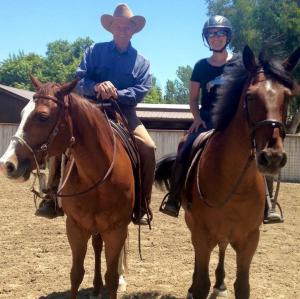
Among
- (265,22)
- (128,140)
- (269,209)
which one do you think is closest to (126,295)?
(128,140)

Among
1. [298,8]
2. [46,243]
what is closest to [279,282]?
[46,243]

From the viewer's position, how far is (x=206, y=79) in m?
5.10

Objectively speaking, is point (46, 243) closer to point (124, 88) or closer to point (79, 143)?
point (124, 88)

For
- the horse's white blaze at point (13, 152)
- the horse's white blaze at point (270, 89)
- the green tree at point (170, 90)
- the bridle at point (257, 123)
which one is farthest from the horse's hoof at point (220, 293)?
the green tree at point (170, 90)

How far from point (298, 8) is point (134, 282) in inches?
853

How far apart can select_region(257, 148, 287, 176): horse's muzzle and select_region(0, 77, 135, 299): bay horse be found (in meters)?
1.52

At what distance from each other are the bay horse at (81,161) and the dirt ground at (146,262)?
1191 mm

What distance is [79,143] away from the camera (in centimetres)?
388

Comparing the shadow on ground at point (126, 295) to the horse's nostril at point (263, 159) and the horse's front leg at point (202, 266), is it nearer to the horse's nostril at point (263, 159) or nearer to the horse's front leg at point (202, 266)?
the horse's front leg at point (202, 266)

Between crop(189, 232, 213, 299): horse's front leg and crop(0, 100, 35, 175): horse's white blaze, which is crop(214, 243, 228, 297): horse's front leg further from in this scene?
crop(0, 100, 35, 175): horse's white blaze

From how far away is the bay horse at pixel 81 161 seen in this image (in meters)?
3.42

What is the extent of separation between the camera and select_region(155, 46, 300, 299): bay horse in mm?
3215

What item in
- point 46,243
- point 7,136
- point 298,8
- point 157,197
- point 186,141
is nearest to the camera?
point 186,141

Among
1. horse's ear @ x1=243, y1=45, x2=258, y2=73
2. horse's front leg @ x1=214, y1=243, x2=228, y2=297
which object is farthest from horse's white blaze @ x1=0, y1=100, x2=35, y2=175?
horse's front leg @ x1=214, y1=243, x2=228, y2=297
